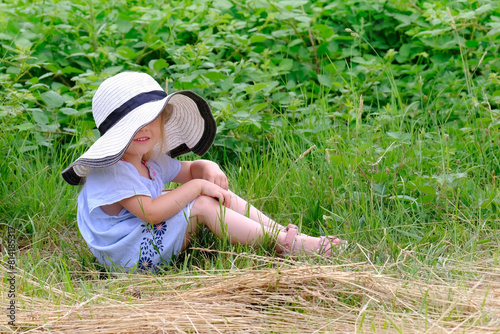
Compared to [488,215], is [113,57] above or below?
above

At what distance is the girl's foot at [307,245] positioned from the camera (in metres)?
2.45

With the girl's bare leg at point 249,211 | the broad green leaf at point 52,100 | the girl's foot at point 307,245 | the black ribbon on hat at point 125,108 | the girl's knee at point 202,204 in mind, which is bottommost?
the girl's foot at point 307,245

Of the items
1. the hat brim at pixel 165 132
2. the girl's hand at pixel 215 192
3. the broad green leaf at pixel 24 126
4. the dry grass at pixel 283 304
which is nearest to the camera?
the dry grass at pixel 283 304

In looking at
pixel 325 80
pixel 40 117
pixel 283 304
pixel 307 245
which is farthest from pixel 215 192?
pixel 325 80

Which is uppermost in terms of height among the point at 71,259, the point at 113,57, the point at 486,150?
the point at 113,57

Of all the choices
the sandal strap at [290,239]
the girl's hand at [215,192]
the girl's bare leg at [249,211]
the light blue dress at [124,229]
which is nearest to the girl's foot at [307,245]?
the sandal strap at [290,239]

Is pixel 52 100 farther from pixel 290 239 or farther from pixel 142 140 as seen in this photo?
pixel 290 239

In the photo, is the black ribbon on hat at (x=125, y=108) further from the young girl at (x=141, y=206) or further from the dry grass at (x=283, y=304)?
the dry grass at (x=283, y=304)

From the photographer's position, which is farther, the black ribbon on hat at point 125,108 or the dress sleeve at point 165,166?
the dress sleeve at point 165,166

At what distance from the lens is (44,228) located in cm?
286

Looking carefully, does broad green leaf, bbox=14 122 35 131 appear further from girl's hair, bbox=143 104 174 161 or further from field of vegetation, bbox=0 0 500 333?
girl's hair, bbox=143 104 174 161

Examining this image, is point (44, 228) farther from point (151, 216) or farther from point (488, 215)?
point (488, 215)

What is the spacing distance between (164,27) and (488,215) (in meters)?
2.46

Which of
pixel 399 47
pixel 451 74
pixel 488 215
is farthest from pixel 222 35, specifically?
pixel 488 215
